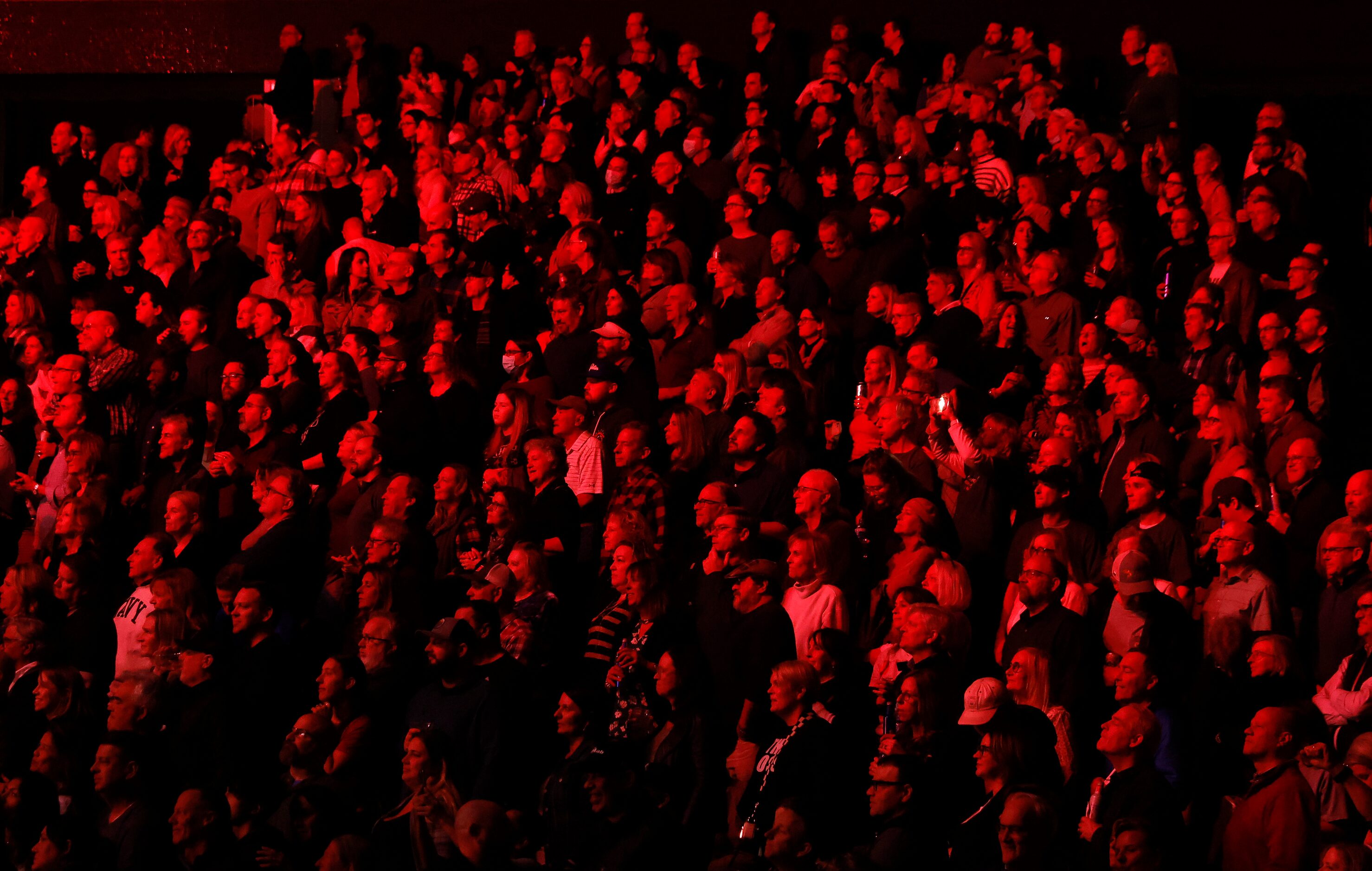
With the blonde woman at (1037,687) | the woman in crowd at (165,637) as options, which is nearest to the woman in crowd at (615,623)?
the blonde woman at (1037,687)

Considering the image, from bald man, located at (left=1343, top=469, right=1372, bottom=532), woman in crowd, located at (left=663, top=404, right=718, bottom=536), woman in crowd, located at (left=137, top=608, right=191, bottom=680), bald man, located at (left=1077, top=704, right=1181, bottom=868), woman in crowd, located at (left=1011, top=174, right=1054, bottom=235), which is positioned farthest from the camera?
woman in crowd, located at (left=1011, top=174, right=1054, bottom=235)

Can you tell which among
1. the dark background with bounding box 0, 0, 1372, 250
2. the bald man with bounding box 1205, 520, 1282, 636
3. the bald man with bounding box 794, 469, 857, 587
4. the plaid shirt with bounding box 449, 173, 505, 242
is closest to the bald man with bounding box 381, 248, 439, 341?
the plaid shirt with bounding box 449, 173, 505, 242

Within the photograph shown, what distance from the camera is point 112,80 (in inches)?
684

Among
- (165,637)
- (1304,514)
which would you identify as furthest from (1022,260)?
(165,637)

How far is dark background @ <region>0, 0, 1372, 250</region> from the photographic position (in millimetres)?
15539

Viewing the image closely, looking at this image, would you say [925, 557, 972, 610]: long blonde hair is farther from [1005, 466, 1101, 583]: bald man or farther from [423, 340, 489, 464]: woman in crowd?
[423, 340, 489, 464]: woman in crowd

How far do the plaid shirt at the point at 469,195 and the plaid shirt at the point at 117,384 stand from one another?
A: 1.99 meters

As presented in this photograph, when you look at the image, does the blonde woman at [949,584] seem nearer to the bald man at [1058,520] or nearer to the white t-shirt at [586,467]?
the bald man at [1058,520]

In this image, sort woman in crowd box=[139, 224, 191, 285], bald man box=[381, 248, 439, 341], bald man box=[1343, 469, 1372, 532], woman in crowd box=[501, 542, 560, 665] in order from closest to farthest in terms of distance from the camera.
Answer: woman in crowd box=[501, 542, 560, 665], bald man box=[1343, 469, 1372, 532], bald man box=[381, 248, 439, 341], woman in crowd box=[139, 224, 191, 285]

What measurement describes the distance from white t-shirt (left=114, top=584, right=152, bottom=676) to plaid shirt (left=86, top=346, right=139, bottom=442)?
1744mm

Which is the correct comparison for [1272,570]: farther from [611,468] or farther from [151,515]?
[151,515]

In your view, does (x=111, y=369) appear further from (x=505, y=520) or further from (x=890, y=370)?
(x=890, y=370)

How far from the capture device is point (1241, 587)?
7.40 m

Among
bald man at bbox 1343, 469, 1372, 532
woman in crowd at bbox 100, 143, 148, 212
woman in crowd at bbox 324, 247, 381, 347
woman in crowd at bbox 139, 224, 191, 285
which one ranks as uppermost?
woman in crowd at bbox 100, 143, 148, 212
